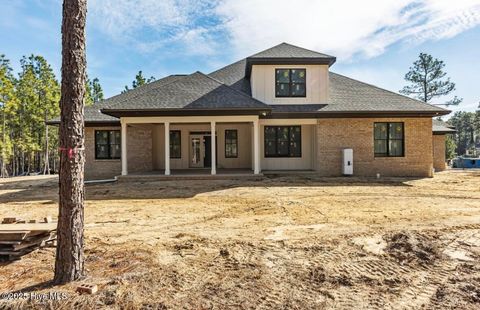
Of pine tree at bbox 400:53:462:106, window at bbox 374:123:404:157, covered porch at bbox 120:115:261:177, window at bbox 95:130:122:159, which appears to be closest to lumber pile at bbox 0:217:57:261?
window at bbox 95:130:122:159

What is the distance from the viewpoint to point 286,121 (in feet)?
51.3

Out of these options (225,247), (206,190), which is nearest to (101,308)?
(225,247)

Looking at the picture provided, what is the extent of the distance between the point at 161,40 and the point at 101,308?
23728 millimetres

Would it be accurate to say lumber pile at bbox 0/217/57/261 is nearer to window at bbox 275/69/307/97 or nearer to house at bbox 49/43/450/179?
house at bbox 49/43/450/179

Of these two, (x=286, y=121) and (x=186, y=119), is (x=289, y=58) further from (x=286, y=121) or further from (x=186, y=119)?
(x=186, y=119)

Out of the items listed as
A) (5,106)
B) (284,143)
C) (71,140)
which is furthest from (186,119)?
(5,106)

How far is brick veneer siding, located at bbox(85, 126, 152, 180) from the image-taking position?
1631 centimetres

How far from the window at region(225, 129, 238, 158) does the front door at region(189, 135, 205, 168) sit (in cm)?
159

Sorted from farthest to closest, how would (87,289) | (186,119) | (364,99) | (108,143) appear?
(364,99) < (108,143) < (186,119) < (87,289)

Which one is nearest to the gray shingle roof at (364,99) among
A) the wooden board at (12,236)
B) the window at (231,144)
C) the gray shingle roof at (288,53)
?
the gray shingle roof at (288,53)

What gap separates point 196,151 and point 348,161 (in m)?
8.99

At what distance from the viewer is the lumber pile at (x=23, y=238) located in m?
4.52

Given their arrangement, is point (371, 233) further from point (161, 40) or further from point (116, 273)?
point (161, 40)

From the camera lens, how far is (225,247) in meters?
4.96
